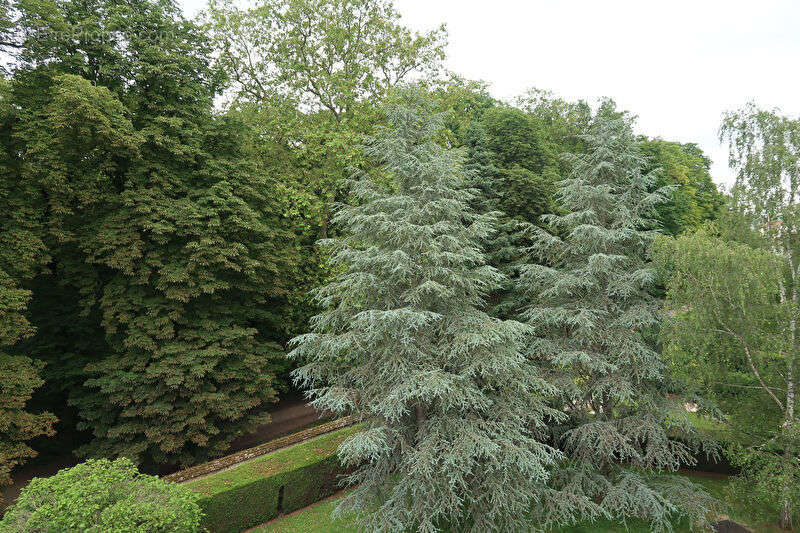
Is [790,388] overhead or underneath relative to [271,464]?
overhead

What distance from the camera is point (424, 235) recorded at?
31.4 feet

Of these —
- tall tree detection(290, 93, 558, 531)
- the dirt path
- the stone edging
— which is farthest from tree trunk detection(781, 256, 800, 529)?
the dirt path

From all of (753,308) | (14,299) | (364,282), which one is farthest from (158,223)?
(753,308)

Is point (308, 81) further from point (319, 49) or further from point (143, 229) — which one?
point (143, 229)

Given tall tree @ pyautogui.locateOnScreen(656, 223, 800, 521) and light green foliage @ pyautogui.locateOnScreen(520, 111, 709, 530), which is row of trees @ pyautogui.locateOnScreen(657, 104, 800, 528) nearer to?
tall tree @ pyautogui.locateOnScreen(656, 223, 800, 521)

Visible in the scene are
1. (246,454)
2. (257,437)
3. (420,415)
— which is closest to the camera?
(420,415)

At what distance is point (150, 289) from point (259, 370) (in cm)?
446

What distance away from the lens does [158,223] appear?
38.9 ft

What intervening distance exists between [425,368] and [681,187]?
98.0 feet

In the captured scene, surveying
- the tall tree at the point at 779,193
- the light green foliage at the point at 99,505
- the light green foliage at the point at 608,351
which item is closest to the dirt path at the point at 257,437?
the light green foliage at the point at 99,505

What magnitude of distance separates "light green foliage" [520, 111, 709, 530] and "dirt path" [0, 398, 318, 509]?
11355mm

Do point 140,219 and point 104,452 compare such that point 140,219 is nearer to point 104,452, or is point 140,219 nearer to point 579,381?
point 104,452

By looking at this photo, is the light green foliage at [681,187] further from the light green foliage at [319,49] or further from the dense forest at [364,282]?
the light green foliage at [319,49]

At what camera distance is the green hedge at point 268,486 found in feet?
34.2
